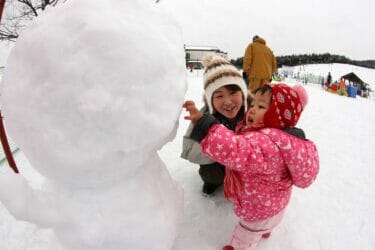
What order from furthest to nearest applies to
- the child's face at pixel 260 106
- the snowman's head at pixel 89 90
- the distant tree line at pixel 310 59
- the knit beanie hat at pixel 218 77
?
the distant tree line at pixel 310 59
the knit beanie hat at pixel 218 77
the child's face at pixel 260 106
the snowman's head at pixel 89 90

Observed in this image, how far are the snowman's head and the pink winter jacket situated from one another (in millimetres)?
365

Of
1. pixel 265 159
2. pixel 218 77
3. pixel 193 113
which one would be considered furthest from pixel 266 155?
pixel 218 77

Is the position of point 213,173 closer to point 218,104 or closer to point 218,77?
point 218,104

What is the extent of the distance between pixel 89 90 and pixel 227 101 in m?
1.45

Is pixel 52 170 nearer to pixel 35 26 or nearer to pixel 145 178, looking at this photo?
pixel 145 178

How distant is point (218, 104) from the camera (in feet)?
7.21

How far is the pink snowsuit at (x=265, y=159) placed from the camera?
1.31m

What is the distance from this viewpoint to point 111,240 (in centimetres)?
116

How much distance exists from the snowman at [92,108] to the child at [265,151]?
12.8 inches

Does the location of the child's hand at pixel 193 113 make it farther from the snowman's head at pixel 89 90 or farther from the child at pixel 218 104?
the child at pixel 218 104

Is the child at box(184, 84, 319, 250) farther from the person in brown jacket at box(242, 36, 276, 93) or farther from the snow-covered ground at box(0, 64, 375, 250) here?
the person in brown jacket at box(242, 36, 276, 93)

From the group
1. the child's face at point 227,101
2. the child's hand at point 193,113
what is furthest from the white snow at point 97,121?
the child's face at point 227,101

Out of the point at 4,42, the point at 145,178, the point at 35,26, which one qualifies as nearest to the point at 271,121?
the point at 145,178

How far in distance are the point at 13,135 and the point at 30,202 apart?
29 centimetres
